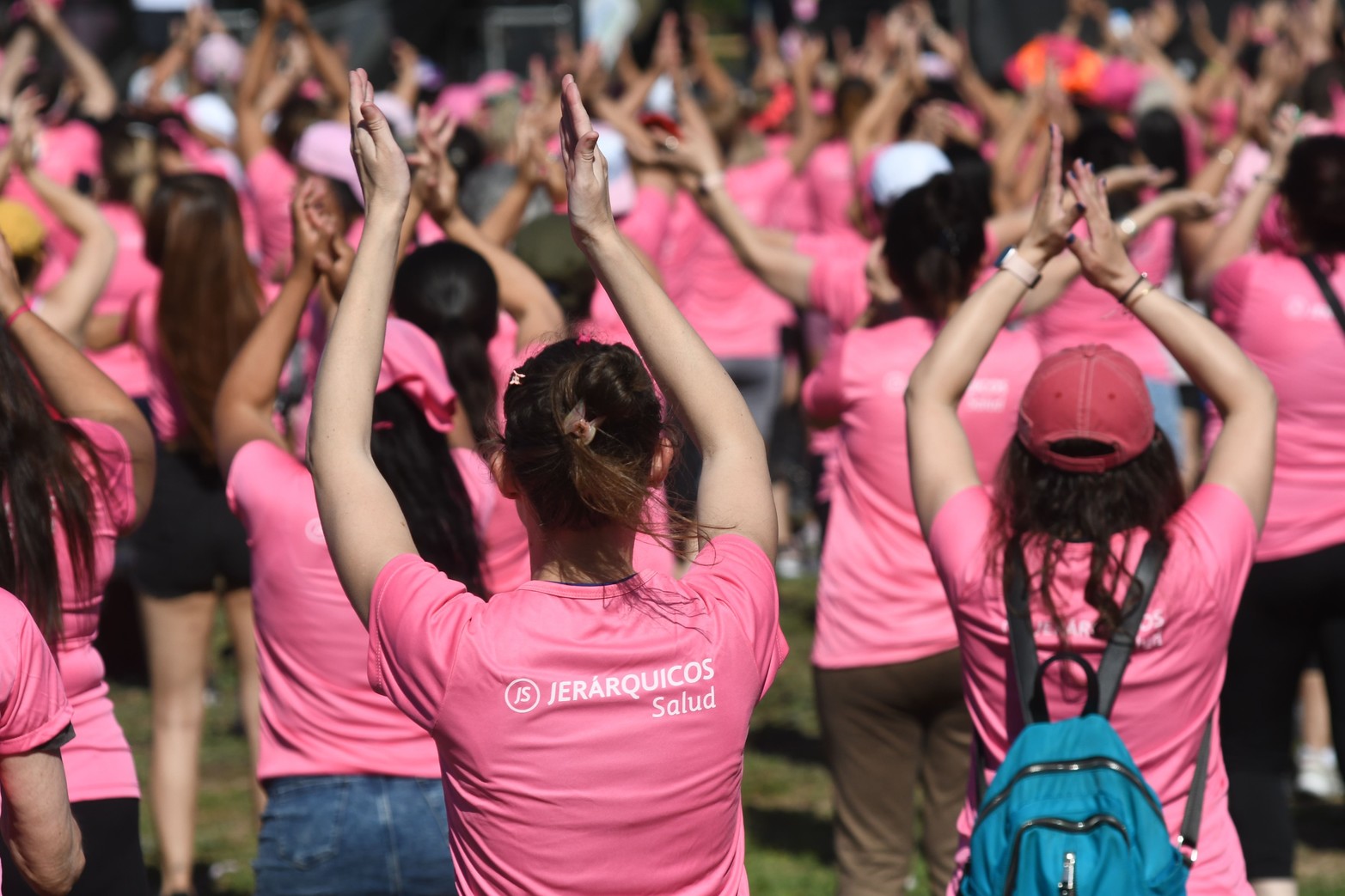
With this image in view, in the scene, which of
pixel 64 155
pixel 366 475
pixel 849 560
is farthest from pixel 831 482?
pixel 64 155


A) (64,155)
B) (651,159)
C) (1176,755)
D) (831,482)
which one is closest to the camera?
(1176,755)

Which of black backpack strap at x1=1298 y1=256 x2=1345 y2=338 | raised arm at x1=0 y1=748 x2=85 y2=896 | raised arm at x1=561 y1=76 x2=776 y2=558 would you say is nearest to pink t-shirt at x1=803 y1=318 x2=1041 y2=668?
black backpack strap at x1=1298 y1=256 x2=1345 y2=338

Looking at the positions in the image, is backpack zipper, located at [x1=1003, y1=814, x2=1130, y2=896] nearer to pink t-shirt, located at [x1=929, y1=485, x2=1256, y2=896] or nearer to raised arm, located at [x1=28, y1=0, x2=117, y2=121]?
pink t-shirt, located at [x1=929, y1=485, x2=1256, y2=896]

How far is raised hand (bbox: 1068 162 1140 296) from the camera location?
9.89 ft

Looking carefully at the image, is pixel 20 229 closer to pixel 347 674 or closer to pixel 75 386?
pixel 75 386

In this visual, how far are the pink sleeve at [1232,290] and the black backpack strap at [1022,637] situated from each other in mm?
1838

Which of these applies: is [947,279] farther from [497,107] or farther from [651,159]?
[497,107]

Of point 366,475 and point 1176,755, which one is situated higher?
point 366,475

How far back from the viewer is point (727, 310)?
351 inches

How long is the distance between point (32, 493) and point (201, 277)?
219cm

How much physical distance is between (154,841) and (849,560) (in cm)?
295

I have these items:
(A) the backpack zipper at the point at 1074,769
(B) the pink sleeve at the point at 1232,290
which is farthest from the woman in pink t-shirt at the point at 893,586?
(A) the backpack zipper at the point at 1074,769

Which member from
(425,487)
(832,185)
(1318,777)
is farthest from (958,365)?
(832,185)

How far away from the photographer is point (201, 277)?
4898 millimetres
